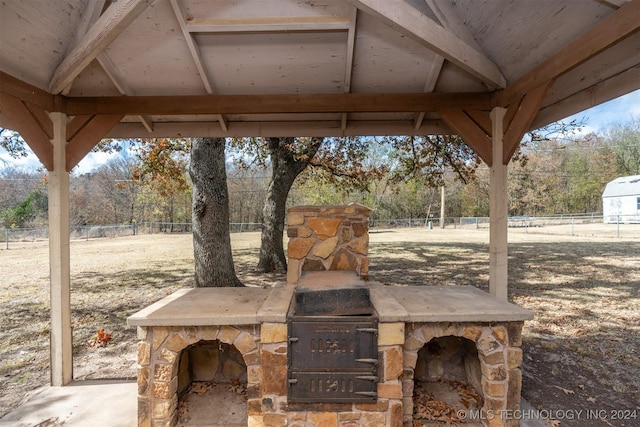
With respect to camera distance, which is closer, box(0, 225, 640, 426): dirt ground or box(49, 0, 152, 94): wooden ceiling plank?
box(49, 0, 152, 94): wooden ceiling plank

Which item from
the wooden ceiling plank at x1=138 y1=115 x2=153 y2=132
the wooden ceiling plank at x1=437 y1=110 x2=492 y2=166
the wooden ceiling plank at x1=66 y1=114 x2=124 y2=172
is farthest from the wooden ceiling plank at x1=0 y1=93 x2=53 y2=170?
the wooden ceiling plank at x1=437 y1=110 x2=492 y2=166

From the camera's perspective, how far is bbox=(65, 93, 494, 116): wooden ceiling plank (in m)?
3.03

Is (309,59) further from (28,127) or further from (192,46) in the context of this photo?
(28,127)

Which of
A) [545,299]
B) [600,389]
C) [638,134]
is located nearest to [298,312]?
[600,389]

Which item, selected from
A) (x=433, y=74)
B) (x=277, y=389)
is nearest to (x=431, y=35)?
(x=433, y=74)

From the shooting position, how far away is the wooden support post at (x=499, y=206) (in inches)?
114

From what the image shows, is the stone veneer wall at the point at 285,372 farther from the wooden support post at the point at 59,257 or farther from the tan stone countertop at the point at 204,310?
the wooden support post at the point at 59,257

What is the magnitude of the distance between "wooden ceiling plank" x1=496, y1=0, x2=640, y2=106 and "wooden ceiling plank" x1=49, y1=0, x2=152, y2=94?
2940mm

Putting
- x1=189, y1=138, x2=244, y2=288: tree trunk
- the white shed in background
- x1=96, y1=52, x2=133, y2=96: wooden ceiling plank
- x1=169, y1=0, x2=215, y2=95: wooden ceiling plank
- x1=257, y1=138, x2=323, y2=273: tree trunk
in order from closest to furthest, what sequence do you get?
x1=169, y1=0, x2=215, y2=95: wooden ceiling plank
x1=96, y1=52, x2=133, y2=96: wooden ceiling plank
x1=189, y1=138, x2=244, y2=288: tree trunk
x1=257, y1=138, x2=323, y2=273: tree trunk
the white shed in background

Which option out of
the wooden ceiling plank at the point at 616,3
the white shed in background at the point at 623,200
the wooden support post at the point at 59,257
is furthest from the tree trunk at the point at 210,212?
the white shed in background at the point at 623,200

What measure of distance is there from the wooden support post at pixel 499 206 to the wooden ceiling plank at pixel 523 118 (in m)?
0.07

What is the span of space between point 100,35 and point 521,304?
6.68m

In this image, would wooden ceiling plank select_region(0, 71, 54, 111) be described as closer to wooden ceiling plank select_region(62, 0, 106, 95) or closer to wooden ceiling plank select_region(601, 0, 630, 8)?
Result: wooden ceiling plank select_region(62, 0, 106, 95)

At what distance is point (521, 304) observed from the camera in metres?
5.29
